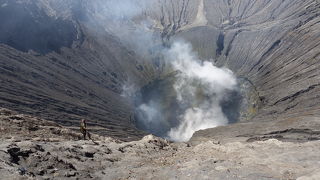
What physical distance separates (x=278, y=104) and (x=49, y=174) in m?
117

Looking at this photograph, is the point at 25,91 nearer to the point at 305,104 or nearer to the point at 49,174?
the point at 305,104

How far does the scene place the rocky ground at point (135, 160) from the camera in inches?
1169

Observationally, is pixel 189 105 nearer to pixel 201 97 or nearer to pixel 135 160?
pixel 201 97

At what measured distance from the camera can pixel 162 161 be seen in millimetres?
37062

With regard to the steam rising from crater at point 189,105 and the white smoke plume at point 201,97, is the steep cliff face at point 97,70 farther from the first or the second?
the white smoke plume at point 201,97

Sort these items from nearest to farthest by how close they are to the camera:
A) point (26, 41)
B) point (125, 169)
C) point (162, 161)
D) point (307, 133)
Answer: point (125, 169) → point (162, 161) → point (307, 133) → point (26, 41)

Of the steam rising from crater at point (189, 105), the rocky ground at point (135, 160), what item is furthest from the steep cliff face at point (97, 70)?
the rocky ground at point (135, 160)

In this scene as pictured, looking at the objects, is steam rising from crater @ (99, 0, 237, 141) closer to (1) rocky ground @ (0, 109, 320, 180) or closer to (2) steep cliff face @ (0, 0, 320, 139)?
(2) steep cliff face @ (0, 0, 320, 139)

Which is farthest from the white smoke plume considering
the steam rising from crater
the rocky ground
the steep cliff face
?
the rocky ground

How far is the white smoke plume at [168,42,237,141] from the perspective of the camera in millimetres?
155562

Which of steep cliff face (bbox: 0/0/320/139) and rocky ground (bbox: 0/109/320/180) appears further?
steep cliff face (bbox: 0/0/320/139)

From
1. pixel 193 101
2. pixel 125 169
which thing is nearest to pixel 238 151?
pixel 125 169

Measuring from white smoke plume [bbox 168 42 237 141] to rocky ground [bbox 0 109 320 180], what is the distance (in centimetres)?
10479

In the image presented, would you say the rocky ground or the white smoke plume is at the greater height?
the white smoke plume
